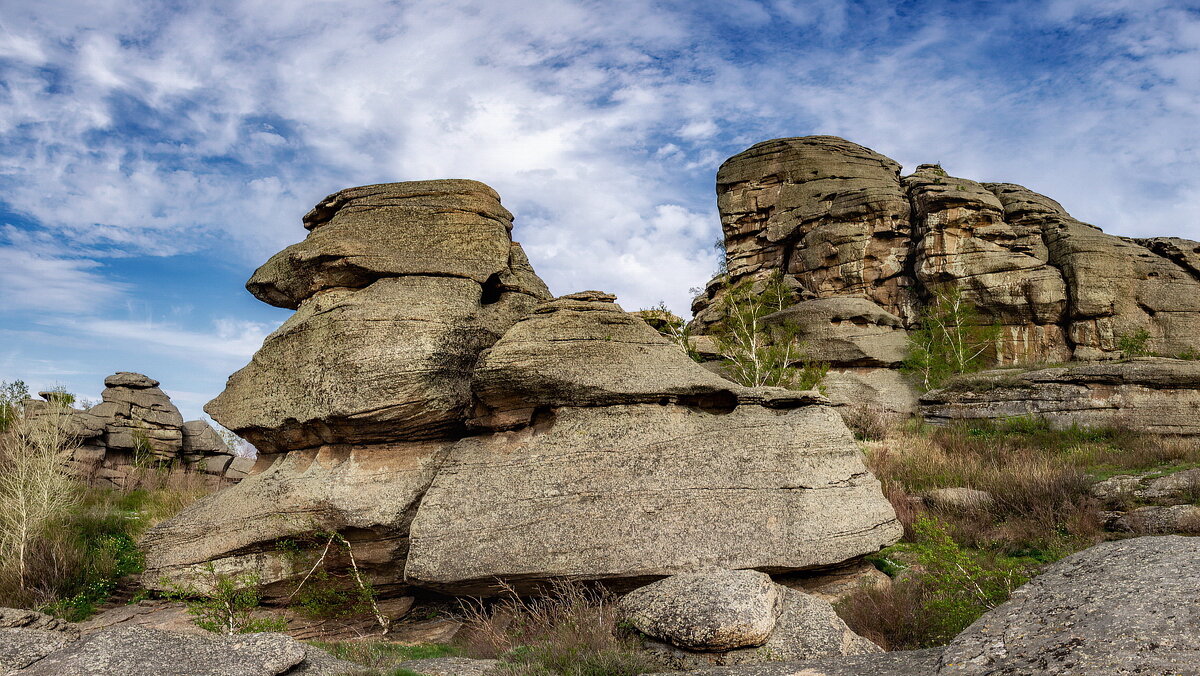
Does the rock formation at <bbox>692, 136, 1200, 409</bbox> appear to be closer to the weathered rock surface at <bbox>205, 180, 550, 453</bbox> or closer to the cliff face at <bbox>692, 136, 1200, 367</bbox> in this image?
the cliff face at <bbox>692, 136, 1200, 367</bbox>

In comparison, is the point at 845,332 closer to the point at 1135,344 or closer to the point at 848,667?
the point at 1135,344

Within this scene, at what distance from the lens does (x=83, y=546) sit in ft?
55.2

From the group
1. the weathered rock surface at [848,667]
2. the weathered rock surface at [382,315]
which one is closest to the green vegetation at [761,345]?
the weathered rock surface at [382,315]

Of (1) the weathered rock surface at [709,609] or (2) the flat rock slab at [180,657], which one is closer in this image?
(2) the flat rock slab at [180,657]

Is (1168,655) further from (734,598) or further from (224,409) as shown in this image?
(224,409)

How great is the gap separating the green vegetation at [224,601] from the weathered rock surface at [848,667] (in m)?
8.00

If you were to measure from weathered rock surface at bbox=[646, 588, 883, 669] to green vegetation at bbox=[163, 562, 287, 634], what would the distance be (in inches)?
283

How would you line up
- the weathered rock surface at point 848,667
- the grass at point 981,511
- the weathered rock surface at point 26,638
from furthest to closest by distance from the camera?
the grass at point 981,511 < the weathered rock surface at point 26,638 < the weathered rock surface at point 848,667

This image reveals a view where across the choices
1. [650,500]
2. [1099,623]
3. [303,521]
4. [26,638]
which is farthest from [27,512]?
[1099,623]

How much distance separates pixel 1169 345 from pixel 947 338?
11.6 m

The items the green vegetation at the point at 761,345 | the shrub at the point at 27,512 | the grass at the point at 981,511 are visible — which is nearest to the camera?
the grass at the point at 981,511

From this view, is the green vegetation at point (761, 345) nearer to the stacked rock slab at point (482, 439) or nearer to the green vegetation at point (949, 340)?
the green vegetation at point (949, 340)

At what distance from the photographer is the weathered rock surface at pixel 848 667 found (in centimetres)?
756

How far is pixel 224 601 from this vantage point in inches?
496
